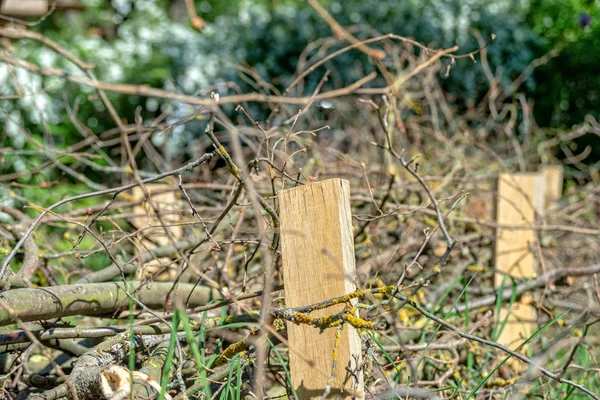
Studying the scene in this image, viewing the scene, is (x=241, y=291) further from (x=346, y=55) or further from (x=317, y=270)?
(x=346, y=55)

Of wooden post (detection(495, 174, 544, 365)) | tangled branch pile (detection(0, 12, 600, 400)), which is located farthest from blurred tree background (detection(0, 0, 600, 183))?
wooden post (detection(495, 174, 544, 365))

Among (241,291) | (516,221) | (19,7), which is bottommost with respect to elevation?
(241,291)

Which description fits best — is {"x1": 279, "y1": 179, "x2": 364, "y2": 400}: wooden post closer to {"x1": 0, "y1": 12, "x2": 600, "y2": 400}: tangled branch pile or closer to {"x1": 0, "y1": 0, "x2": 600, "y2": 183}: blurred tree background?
{"x1": 0, "y1": 12, "x2": 600, "y2": 400}: tangled branch pile

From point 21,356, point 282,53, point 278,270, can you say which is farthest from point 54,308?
point 282,53

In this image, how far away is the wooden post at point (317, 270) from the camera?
174 centimetres

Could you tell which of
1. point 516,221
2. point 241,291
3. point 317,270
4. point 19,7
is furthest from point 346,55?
point 317,270

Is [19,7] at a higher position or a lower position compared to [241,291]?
higher

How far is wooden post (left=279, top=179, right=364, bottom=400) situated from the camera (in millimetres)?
1735

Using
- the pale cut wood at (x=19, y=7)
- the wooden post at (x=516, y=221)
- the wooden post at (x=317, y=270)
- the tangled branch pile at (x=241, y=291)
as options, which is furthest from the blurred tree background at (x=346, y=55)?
the wooden post at (x=317, y=270)

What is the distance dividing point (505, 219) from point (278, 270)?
1.76 metres

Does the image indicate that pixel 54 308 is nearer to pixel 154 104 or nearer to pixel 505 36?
pixel 154 104

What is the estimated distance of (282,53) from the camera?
8.79 metres

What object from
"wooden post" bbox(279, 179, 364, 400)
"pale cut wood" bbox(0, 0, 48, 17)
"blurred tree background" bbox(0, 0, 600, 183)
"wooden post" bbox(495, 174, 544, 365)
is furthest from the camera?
"blurred tree background" bbox(0, 0, 600, 183)

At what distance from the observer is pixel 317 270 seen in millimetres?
1787
